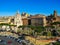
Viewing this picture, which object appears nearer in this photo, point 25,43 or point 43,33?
point 25,43

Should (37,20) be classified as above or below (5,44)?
above

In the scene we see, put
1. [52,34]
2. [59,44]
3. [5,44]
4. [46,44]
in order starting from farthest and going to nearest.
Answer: [52,34] < [5,44] < [46,44] < [59,44]

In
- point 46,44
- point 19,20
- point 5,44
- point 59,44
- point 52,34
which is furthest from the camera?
point 19,20

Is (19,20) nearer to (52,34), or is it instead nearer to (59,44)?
(52,34)

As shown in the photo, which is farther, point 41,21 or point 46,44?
point 41,21

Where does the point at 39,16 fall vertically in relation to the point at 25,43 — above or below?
above

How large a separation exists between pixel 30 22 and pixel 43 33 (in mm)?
28791

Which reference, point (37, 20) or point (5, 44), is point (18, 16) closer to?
point (37, 20)

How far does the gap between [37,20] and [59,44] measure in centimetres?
4548

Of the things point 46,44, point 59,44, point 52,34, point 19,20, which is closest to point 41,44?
point 46,44

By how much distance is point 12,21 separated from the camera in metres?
78.7

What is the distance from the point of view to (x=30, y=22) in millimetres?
79938

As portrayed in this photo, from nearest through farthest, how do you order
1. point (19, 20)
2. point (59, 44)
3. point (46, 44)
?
point (59, 44), point (46, 44), point (19, 20)

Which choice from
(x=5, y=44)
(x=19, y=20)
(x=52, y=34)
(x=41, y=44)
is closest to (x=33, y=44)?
(x=41, y=44)
